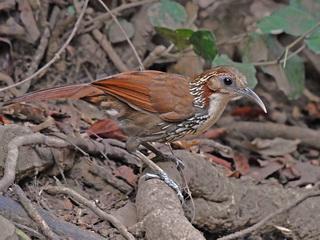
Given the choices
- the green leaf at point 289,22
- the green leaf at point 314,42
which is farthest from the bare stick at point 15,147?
the green leaf at point 289,22

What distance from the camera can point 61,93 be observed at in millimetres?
4480

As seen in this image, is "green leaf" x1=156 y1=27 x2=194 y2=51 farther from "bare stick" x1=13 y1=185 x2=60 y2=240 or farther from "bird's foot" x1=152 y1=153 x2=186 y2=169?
"bare stick" x1=13 y1=185 x2=60 y2=240

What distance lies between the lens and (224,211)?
478cm

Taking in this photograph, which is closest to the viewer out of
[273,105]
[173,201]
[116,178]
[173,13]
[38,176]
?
[173,201]

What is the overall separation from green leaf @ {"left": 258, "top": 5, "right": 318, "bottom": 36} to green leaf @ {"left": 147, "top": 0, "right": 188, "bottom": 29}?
0.73 metres

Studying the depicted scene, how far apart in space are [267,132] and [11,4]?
2821mm

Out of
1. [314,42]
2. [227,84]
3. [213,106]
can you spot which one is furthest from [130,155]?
[314,42]

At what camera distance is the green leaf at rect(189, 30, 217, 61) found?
561 cm

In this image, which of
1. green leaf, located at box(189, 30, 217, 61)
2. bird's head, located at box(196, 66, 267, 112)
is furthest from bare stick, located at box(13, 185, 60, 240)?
green leaf, located at box(189, 30, 217, 61)

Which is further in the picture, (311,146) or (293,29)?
(311,146)

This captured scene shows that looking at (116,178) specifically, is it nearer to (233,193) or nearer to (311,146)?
(233,193)

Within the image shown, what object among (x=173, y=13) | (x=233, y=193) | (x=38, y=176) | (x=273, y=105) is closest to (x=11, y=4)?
(x=173, y=13)

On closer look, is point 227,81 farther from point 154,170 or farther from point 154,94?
point 154,170

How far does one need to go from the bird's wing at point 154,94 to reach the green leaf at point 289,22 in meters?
1.98
